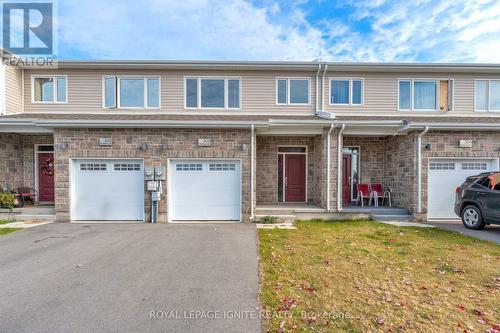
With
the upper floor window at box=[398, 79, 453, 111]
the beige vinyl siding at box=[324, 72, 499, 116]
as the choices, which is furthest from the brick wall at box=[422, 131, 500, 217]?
the upper floor window at box=[398, 79, 453, 111]

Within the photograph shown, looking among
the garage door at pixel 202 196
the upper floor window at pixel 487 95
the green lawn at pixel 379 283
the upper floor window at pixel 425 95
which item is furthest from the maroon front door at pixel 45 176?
the upper floor window at pixel 487 95

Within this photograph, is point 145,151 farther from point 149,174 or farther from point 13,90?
point 13,90

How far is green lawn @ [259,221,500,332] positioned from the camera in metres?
3.03

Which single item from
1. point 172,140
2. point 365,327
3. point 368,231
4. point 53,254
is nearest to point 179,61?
point 172,140

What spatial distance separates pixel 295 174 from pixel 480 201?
612cm

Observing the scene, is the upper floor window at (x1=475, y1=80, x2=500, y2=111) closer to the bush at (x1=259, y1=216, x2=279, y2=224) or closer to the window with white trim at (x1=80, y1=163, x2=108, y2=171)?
the bush at (x1=259, y1=216, x2=279, y2=224)

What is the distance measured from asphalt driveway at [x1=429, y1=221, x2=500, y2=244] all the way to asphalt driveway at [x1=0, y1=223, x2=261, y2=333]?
626 cm

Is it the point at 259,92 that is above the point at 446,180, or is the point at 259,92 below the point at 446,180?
above

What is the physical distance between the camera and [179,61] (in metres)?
10.3

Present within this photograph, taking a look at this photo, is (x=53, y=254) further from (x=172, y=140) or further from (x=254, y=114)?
(x=254, y=114)

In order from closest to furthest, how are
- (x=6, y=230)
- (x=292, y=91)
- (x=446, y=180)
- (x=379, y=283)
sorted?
(x=379, y=283), (x=6, y=230), (x=446, y=180), (x=292, y=91)

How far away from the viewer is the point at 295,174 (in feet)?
36.4

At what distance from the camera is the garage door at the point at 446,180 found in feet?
29.7

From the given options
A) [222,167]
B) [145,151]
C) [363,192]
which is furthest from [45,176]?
[363,192]
